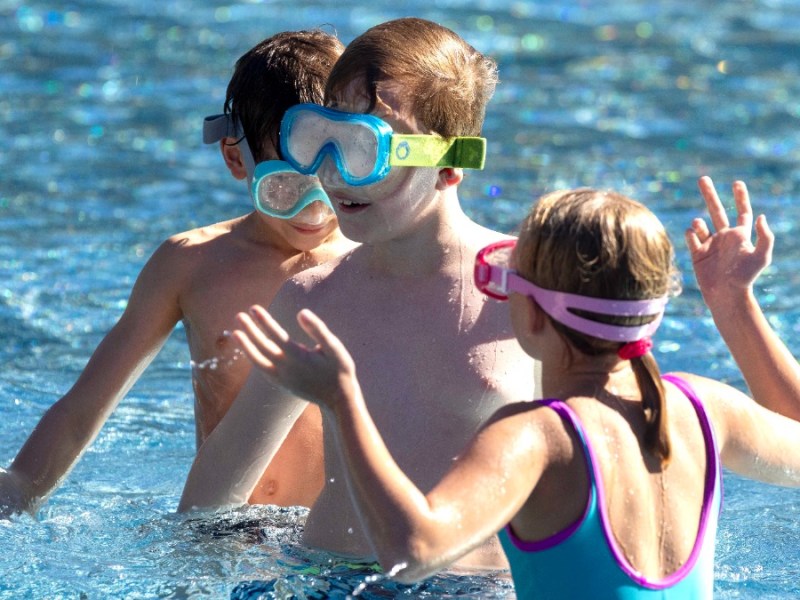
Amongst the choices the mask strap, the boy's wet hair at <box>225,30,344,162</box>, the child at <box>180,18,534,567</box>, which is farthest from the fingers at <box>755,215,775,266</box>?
the mask strap

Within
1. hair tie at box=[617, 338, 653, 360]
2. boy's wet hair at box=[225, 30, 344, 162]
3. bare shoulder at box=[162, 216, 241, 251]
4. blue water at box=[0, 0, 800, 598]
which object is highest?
boy's wet hair at box=[225, 30, 344, 162]

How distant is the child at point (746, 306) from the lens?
3322 mm

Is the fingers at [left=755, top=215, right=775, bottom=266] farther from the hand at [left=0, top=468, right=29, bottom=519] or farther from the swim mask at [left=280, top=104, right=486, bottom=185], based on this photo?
the hand at [left=0, top=468, right=29, bottom=519]

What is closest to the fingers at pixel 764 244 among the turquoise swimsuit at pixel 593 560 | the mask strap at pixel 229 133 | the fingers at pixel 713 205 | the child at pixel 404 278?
the fingers at pixel 713 205

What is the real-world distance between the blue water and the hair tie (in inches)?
30.7

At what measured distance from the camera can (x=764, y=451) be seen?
286 cm

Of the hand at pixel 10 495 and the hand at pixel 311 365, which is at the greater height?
the hand at pixel 311 365

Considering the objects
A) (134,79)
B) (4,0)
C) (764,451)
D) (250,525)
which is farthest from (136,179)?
(764,451)

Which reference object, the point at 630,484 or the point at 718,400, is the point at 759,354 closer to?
the point at 718,400

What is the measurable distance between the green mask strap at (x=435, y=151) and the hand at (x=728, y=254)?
0.62 metres

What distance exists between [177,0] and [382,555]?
10895 mm

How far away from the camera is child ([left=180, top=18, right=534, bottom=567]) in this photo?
121 inches

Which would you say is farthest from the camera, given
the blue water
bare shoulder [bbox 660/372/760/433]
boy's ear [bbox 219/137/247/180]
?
boy's ear [bbox 219/137/247/180]

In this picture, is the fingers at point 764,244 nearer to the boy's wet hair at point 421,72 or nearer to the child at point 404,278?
the child at point 404,278
